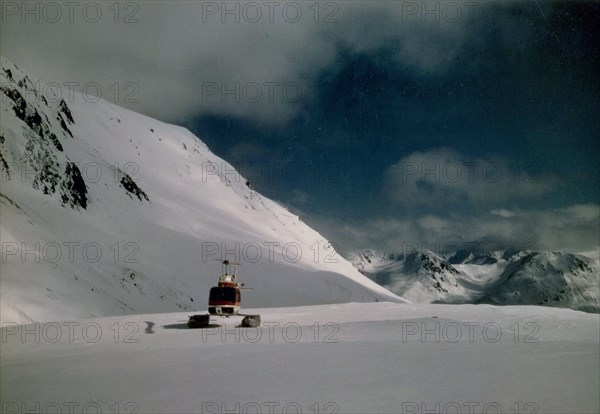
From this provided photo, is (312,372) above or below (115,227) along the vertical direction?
below

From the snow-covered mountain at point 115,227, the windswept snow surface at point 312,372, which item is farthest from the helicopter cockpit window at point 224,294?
the snow-covered mountain at point 115,227

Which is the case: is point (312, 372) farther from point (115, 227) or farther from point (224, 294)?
point (115, 227)

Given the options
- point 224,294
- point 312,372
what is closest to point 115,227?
point 224,294

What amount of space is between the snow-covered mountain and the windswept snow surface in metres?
20.6

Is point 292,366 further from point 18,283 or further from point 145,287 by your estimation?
point 145,287

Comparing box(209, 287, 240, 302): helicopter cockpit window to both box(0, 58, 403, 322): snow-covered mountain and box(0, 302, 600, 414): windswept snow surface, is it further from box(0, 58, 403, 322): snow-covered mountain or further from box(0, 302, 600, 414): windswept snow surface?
box(0, 58, 403, 322): snow-covered mountain

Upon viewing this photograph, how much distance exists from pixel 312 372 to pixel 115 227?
65.5m

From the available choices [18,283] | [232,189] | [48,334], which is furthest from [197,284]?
[232,189]

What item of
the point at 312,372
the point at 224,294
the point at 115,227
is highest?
the point at 115,227

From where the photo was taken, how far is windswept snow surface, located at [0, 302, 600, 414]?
8211 mm

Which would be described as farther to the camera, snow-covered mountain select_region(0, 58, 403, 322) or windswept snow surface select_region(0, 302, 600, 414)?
snow-covered mountain select_region(0, 58, 403, 322)

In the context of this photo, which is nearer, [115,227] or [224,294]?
[224,294]

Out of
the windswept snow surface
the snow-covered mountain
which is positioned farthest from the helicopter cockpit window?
the snow-covered mountain

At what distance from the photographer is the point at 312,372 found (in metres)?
10.6
